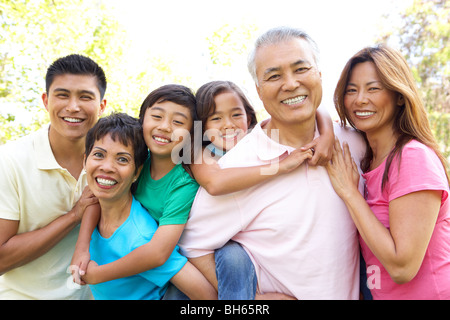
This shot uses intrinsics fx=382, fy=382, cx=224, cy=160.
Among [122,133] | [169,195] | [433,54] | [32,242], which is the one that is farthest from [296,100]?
[433,54]

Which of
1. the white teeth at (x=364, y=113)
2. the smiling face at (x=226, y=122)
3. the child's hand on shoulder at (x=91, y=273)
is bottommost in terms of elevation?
the child's hand on shoulder at (x=91, y=273)

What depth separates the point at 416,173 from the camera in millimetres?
1902

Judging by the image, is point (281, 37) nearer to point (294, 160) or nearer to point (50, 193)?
point (294, 160)

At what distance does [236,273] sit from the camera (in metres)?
2.08

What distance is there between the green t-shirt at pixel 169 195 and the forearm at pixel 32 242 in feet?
1.66

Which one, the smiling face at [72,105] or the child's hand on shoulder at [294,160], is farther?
the smiling face at [72,105]

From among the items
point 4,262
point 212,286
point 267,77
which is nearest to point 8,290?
point 4,262

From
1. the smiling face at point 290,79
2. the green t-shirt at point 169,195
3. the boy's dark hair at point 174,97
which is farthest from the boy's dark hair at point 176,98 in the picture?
the smiling face at point 290,79

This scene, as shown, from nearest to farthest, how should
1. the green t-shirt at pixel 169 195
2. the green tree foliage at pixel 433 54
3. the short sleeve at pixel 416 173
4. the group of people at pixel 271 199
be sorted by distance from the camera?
the short sleeve at pixel 416 173 < the group of people at pixel 271 199 < the green t-shirt at pixel 169 195 < the green tree foliage at pixel 433 54

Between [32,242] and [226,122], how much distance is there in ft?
4.98

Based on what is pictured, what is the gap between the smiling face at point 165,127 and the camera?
241cm

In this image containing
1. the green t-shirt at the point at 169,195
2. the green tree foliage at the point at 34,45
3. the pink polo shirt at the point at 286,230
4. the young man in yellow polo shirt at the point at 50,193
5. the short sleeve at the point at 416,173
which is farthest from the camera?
the green tree foliage at the point at 34,45

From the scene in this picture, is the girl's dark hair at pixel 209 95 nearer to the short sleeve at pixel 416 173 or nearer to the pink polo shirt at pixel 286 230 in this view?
the pink polo shirt at pixel 286 230

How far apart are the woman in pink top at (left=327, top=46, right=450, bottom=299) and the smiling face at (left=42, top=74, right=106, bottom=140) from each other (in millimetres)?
1771
